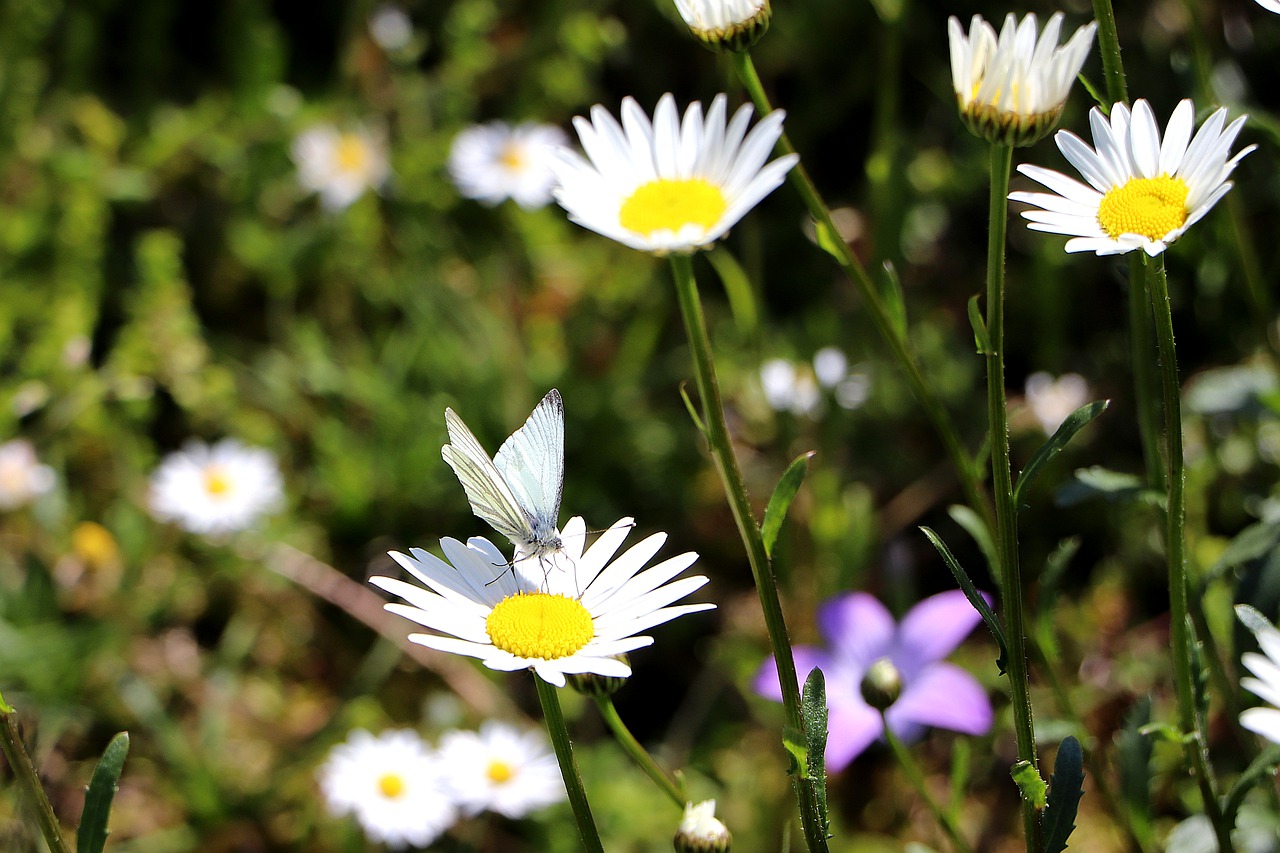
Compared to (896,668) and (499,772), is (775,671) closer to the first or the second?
(896,668)

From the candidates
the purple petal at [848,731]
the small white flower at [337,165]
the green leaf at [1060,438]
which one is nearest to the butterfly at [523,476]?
the green leaf at [1060,438]

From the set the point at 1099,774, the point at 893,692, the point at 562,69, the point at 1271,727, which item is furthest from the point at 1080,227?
the point at 562,69

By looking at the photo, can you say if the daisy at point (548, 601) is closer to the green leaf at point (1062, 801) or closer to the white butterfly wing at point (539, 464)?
the white butterfly wing at point (539, 464)

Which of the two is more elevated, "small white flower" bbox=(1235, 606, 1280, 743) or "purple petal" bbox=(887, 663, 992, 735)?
"purple petal" bbox=(887, 663, 992, 735)

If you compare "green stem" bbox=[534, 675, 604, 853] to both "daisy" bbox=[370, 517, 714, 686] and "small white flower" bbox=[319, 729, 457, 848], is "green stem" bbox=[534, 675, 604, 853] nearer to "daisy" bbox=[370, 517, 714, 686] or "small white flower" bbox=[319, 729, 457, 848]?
"daisy" bbox=[370, 517, 714, 686]

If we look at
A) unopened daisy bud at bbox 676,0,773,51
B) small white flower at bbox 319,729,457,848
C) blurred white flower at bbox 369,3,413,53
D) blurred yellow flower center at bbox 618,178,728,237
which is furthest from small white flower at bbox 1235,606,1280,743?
blurred white flower at bbox 369,3,413,53

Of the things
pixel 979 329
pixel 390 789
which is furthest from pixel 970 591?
pixel 390 789

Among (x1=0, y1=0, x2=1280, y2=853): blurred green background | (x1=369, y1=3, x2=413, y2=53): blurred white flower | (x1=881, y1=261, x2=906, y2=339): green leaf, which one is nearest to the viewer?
(x1=881, y1=261, x2=906, y2=339): green leaf
